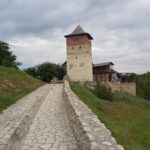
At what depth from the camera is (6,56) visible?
44.7 meters

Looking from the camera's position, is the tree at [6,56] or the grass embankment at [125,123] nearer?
the grass embankment at [125,123]

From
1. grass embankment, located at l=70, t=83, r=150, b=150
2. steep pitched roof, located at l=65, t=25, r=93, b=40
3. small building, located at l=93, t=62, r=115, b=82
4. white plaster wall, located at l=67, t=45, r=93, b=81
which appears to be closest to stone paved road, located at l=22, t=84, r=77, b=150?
grass embankment, located at l=70, t=83, r=150, b=150

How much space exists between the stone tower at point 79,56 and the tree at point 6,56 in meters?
10.2

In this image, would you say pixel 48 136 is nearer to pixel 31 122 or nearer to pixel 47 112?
pixel 31 122

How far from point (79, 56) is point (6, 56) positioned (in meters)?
12.8

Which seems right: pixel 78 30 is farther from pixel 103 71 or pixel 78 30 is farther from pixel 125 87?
pixel 125 87

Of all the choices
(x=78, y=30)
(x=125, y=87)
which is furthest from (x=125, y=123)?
(x=78, y=30)

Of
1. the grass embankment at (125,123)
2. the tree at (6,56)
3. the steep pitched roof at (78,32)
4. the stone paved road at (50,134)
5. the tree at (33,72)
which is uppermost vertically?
the steep pitched roof at (78,32)

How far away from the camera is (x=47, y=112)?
11680mm

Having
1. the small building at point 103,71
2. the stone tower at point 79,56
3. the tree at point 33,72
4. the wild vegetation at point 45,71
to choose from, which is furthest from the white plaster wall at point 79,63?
the small building at point 103,71

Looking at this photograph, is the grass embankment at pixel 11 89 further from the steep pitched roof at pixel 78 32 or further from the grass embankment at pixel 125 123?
the steep pitched roof at pixel 78 32

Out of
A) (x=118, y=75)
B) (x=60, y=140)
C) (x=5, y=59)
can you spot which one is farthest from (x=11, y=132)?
(x=118, y=75)

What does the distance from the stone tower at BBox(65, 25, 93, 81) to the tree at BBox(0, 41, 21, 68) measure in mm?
10161

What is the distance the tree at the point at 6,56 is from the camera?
1714 inches
